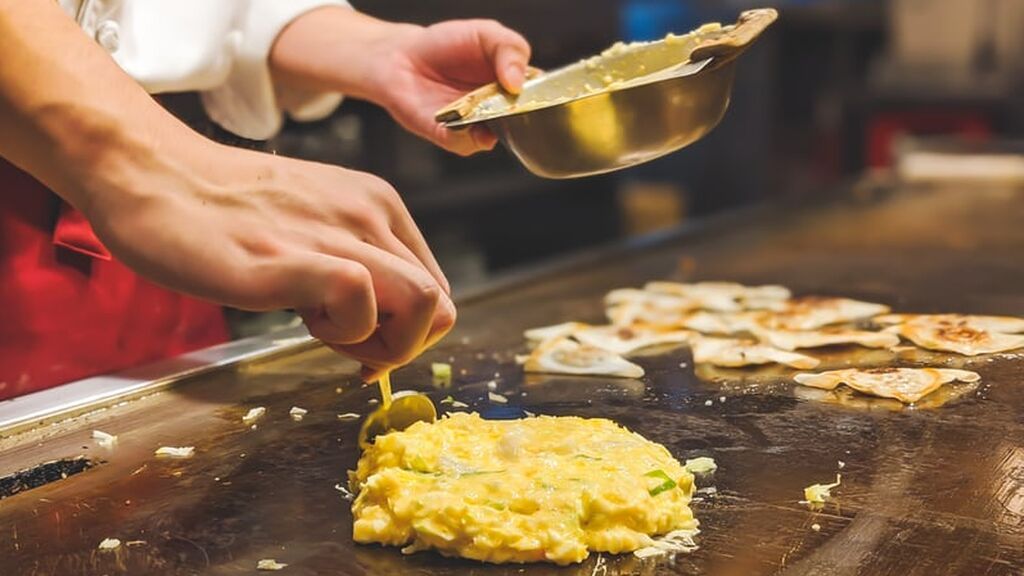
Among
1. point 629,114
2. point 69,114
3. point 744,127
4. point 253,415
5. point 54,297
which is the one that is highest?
point 69,114

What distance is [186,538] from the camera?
1202mm

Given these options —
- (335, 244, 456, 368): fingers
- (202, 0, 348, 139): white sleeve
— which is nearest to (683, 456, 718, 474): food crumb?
(335, 244, 456, 368): fingers

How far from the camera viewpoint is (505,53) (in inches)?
75.7

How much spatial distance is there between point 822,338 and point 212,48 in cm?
123

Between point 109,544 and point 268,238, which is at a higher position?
point 268,238

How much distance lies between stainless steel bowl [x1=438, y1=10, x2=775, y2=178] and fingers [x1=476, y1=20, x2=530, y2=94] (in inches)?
3.0

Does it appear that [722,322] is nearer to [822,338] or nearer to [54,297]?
[822,338]

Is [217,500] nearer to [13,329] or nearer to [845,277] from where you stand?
[13,329]

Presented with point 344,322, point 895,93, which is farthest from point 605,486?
point 895,93

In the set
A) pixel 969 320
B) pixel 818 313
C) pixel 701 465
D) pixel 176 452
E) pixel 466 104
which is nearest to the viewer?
pixel 701 465

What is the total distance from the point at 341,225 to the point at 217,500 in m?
0.40

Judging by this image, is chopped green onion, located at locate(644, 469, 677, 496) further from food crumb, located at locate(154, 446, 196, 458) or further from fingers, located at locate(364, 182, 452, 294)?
food crumb, located at locate(154, 446, 196, 458)

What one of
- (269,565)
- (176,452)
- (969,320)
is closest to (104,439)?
(176,452)

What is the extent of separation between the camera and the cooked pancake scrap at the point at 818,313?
206cm
